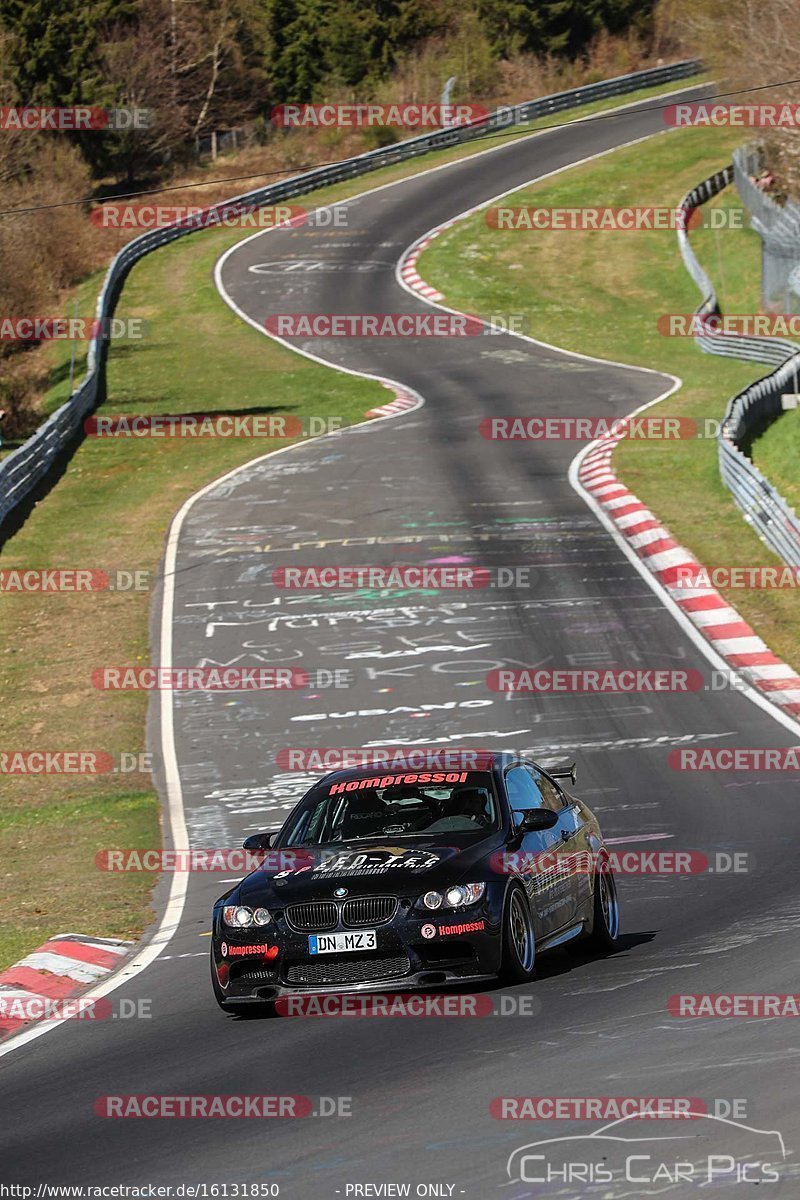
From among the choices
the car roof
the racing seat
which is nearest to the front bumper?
the racing seat

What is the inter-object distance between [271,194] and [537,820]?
201 ft

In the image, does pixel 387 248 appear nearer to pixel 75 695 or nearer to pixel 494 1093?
pixel 75 695

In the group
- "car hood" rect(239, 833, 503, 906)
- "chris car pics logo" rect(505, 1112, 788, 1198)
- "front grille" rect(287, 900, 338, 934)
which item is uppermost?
"chris car pics logo" rect(505, 1112, 788, 1198)


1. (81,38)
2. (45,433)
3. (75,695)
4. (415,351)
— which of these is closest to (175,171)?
(81,38)

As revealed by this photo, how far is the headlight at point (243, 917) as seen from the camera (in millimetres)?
10236

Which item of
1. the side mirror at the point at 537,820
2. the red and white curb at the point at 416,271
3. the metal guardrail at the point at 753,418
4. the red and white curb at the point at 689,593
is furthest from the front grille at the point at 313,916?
the red and white curb at the point at 416,271

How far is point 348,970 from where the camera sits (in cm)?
1004

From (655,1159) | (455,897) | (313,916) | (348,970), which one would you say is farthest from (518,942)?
(655,1159)

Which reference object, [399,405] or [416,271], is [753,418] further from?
[416,271]

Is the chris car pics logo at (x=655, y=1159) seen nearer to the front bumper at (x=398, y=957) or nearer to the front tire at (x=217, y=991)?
the front bumper at (x=398, y=957)

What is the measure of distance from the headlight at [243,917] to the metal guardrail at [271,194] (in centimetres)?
2656

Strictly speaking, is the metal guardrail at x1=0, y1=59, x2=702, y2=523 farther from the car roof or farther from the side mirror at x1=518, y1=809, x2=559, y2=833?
the side mirror at x1=518, y1=809, x2=559, y2=833

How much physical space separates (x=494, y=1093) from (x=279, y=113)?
82.0m

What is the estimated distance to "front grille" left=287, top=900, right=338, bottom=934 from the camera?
1012 centimetres
